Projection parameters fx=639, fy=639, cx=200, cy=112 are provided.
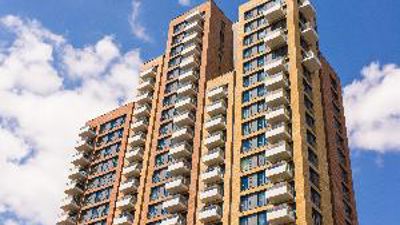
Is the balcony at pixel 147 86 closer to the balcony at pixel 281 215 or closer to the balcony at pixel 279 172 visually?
the balcony at pixel 279 172

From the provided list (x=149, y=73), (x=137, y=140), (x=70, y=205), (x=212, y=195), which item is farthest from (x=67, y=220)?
(x=212, y=195)

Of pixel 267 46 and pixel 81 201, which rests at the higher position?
pixel 267 46

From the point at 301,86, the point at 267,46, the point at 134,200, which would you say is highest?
the point at 267,46

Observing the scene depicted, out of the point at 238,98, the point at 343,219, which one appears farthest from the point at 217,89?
the point at 343,219

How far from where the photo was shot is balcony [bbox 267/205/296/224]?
71312 mm

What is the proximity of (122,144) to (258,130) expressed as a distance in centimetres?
3217

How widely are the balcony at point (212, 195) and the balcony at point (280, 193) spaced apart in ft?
28.8

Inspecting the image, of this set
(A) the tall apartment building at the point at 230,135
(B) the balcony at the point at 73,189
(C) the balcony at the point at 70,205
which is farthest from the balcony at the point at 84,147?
(C) the balcony at the point at 70,205

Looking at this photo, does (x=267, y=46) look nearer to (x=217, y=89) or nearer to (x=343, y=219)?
(x=217, y=89)

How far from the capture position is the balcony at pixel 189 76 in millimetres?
101812

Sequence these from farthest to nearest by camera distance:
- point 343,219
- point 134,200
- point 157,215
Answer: point 134,200 → point 157,215 → point 343,219

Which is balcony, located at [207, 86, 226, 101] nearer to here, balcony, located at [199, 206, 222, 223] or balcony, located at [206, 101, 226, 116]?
balcony, located at [206, 101, 226, 116]

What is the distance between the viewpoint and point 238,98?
90875 mm

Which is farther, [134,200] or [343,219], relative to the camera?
[134,200]
